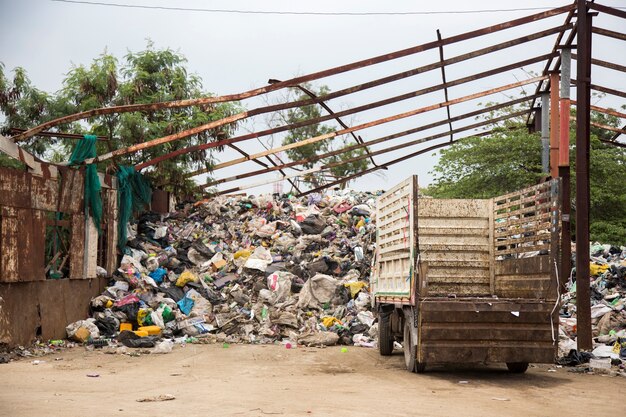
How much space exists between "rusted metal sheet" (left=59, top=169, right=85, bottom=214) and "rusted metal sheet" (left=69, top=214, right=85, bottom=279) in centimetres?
21

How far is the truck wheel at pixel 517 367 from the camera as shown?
10422 millimetres

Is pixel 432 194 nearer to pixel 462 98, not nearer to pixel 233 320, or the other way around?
pixel 462 98

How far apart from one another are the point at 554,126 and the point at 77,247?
38.2ft

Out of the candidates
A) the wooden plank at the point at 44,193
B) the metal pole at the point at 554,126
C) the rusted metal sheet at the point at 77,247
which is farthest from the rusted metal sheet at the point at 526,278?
the rusted metal sheet at the point at 77,247

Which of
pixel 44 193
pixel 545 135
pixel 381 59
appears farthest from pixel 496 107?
pixel 44 193

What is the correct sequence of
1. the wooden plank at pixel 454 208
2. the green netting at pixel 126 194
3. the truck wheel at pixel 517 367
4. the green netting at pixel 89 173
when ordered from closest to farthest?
the truck wheel at pixel 517 367
the wooden plank at pixel 454 208
the green netting at pixel 89 173
the green netting at pixel 126 194

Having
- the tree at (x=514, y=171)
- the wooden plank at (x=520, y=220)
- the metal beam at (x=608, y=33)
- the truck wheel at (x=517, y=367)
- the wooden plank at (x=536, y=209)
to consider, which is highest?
the metal beam at (x=608, y=33)

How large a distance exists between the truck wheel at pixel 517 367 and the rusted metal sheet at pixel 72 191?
9099 mm

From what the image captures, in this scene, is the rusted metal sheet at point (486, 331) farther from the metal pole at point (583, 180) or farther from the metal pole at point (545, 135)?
the metal pole at point (545, 135)

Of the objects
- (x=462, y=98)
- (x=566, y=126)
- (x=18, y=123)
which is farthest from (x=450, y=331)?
(x=18, y=123)

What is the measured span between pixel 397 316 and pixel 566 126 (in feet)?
22.9

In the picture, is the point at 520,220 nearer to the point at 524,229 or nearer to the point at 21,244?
the point at 524,229


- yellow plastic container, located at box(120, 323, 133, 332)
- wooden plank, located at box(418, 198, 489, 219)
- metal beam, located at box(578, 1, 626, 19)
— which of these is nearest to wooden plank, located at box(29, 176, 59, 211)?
yellow plastic container, located at box(120, 323, 133, 332)

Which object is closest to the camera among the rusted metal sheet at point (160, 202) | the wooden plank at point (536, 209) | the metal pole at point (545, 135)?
the wooden plank at point (536, 209)
